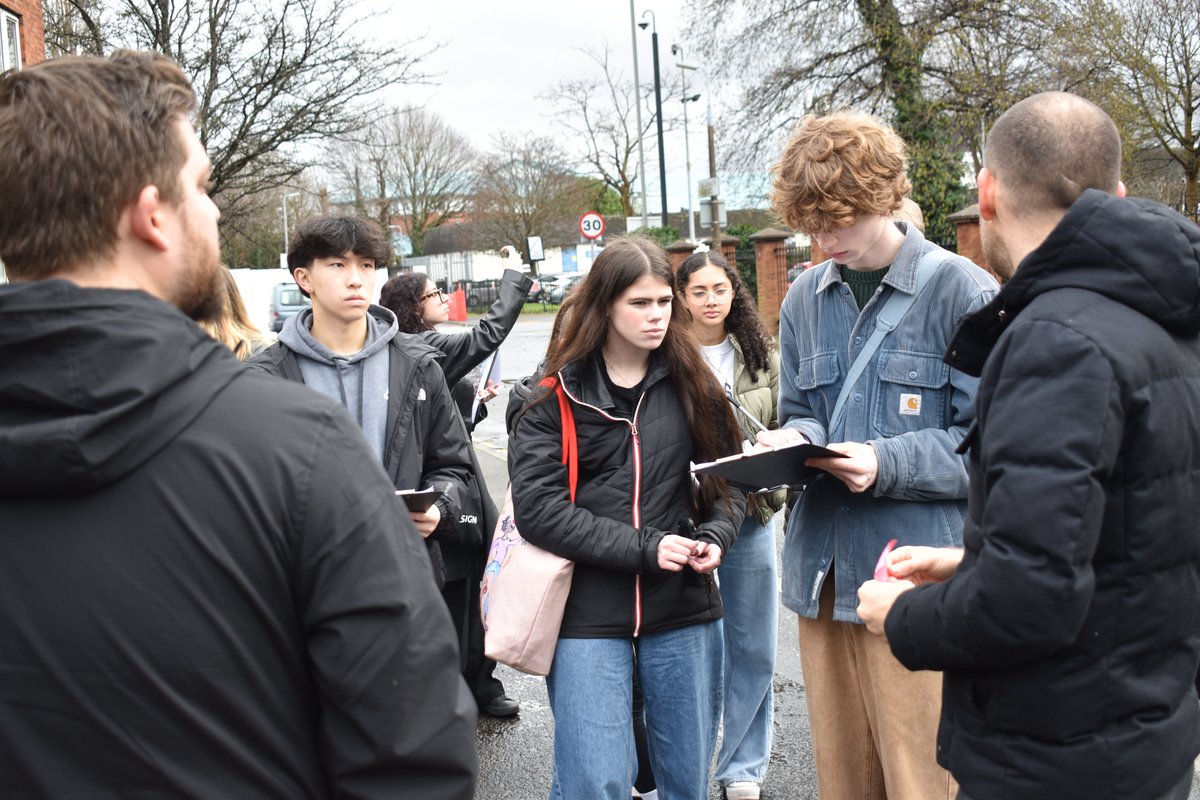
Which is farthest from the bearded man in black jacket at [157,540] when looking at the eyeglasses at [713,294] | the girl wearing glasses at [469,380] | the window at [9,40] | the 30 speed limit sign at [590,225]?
the 30 speed limit sign at [590,225]

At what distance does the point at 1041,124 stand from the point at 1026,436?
2.04 ft

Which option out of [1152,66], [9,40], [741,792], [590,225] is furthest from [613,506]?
[590,225]

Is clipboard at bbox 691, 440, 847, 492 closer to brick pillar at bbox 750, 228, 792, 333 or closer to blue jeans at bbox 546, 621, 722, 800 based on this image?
blue jeans at bbox 546, 621, 722, 800

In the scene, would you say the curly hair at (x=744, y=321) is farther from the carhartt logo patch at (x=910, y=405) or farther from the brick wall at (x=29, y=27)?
the brick wall at (x=29, y=27)

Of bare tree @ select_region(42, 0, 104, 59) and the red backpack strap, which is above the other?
bare tree @ select_region(42, 0, 104, 59)

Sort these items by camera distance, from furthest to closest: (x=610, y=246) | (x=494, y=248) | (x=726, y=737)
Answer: (x=494, y=248) < (x=726, y=737) < (x=610, y=246)

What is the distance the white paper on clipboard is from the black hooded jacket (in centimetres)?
493

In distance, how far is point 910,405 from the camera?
2895 millimetres

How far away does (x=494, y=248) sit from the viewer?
6044 cm

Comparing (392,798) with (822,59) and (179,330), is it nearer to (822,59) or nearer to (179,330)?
(179,330)

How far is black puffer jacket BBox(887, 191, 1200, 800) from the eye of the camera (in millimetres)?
1747

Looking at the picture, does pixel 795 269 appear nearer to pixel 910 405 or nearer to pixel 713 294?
pixel 713 294

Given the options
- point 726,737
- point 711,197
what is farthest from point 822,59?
point 726,737

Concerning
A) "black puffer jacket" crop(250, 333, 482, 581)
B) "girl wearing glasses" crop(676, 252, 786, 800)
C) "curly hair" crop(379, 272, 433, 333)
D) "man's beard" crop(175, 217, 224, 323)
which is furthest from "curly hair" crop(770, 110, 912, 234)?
"curly hair" crop(379, 272, 433, 333)
